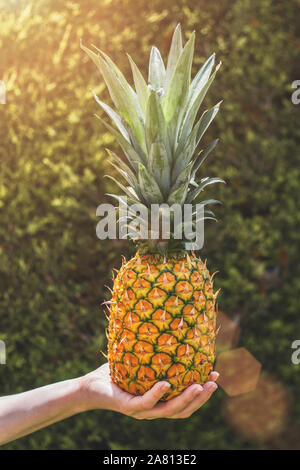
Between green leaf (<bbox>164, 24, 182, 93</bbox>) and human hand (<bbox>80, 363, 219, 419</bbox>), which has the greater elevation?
green leaf (<bbox>164, 24, 182, 93</bbox>)

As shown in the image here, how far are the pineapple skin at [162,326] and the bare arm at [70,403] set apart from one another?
72 mm

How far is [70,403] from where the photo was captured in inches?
99.9

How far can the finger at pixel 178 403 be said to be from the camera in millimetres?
2133

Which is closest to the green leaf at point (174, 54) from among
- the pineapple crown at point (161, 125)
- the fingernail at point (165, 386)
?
the pineapple crown at point (161, 125)

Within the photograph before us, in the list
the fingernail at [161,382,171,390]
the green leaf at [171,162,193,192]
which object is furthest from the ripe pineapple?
→ the fingernail at [161,382,171,390]

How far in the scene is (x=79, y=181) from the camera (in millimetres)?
3758

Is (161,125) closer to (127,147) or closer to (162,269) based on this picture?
(127,147)

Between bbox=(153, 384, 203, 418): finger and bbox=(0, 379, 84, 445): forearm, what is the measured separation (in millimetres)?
519

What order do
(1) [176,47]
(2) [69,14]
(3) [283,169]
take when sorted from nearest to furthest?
(1) [176,47], (3) [283,169], (2) [69,14]

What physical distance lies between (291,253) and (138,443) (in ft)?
6.34

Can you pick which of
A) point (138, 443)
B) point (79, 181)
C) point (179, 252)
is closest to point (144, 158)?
point (179, 252)

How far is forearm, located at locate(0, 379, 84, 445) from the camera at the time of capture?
2.46 meters

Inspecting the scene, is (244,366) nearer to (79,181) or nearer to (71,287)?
(71,287)
